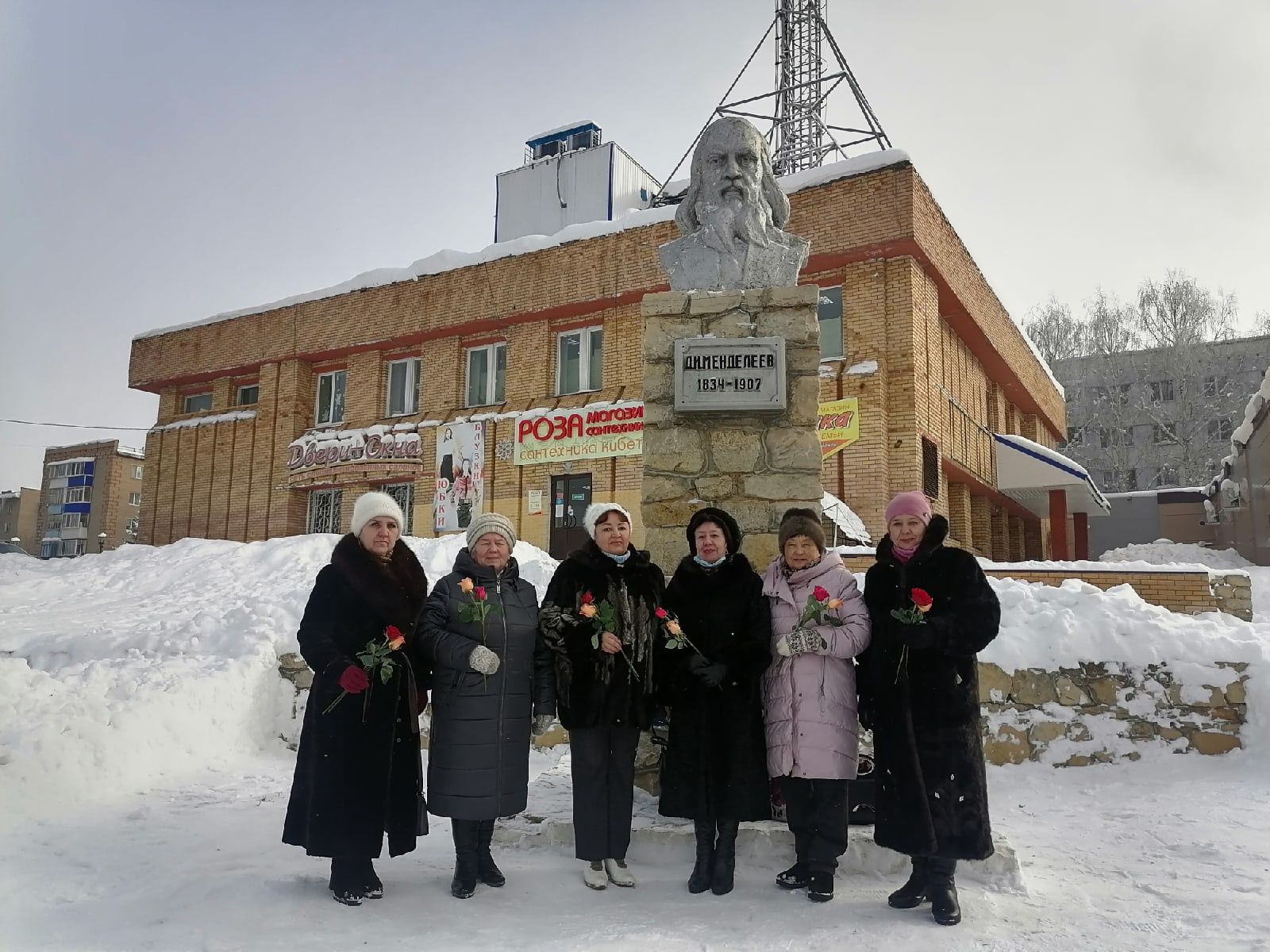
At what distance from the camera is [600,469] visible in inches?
651

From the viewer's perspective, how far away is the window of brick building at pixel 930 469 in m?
14.7

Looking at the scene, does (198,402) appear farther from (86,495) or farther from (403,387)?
(86,495)

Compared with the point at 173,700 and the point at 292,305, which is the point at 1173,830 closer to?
the point at 173,700

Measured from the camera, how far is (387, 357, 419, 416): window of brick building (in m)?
19.5

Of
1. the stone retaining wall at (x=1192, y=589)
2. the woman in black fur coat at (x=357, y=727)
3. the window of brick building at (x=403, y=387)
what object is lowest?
the woman in black fur coat at (x=357, y=727)

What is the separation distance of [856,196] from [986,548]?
364 inches

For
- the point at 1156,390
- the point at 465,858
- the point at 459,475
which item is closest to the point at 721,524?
the point at 465,858

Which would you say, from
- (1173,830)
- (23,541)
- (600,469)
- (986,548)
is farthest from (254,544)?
(23,541)

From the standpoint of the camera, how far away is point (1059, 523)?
1883cm

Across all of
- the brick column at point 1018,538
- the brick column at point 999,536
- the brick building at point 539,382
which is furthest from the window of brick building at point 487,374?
the brick column at point 1018,538

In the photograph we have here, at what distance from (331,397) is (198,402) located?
475 centimetres

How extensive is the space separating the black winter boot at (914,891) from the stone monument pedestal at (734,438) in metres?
1.76

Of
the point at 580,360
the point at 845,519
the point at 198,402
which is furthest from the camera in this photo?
the point at 198,402

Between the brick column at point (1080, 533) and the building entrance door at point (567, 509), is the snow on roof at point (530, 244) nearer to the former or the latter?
the building entrance door at point (567, 509)
